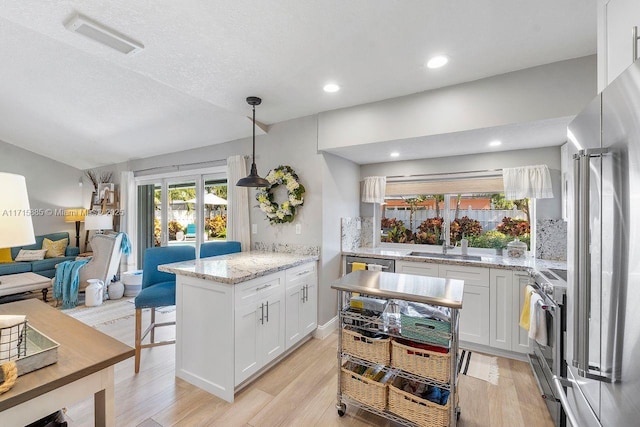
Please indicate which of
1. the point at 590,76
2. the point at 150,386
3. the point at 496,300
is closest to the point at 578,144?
the point at 590,76

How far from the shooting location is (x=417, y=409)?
165cm

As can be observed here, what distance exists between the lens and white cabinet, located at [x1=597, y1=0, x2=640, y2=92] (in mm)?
1024

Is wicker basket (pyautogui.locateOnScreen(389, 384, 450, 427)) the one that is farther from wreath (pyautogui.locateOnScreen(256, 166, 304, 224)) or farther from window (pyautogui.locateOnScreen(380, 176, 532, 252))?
window (pyautogui.locateOnScreen(380, 176, 532, 252))

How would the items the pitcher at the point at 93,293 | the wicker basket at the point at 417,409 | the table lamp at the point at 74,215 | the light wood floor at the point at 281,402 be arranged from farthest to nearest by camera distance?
the table lamp at the point at 74,215 → the pitcher at the point at 93,293 → the light wood floor at the point at 281,402 → the wicker basket at the point at 417,409

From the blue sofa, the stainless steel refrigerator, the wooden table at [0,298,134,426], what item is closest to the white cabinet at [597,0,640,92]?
the stainless steel refrigerator

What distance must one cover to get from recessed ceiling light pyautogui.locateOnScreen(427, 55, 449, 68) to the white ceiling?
7 cm

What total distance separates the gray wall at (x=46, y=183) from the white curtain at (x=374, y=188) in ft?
20.8

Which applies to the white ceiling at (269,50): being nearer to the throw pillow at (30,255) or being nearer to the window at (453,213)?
the window at (453,213)

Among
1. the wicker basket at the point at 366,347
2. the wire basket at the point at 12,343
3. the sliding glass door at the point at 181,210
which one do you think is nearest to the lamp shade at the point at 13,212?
the wire basket at the point at 12,343

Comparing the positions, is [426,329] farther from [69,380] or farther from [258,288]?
[69,380]

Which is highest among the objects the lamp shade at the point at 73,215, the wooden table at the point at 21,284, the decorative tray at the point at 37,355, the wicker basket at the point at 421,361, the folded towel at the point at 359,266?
the lamp shade at the point at 73,215

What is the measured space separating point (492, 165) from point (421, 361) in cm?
263

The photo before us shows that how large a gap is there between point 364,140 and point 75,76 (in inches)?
126

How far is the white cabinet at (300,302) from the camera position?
2.69m
